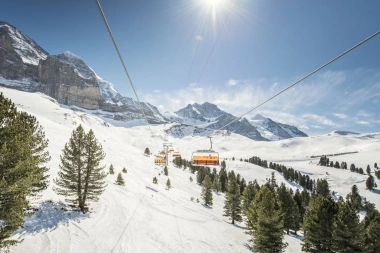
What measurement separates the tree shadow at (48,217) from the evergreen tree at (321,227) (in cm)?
2758

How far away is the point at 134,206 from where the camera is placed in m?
33.1

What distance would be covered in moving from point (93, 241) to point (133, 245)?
3.67 meters

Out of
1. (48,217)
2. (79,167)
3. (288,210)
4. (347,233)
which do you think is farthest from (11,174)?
(288,210)

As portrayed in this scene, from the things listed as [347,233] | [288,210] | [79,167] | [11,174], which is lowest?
[288,210]

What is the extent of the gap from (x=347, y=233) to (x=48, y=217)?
32.0 metres

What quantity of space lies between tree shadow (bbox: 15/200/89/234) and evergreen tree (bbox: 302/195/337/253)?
2758 centimetres

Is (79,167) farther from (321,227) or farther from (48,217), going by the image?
(321,227)

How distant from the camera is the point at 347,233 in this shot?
25875mm

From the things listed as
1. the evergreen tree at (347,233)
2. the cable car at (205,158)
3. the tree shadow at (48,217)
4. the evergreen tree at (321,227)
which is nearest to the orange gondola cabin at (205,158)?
the cable car at (205,158)

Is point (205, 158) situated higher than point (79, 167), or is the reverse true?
point (205, 158)

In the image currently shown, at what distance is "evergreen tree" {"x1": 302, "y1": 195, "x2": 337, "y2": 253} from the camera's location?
28059mm

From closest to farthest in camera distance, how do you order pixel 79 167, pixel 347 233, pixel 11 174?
pixel 11 174 → pixel 79 167 → pixel 347 233

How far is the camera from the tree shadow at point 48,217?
17.8m

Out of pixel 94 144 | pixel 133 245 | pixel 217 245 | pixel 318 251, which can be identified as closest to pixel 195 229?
pixel 217 245
